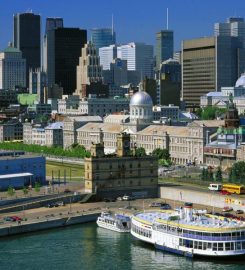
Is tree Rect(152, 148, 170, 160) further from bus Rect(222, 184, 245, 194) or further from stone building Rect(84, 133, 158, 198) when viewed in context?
→ bus Rect(222, 184, 245, 194)

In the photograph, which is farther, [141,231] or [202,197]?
[202,197]

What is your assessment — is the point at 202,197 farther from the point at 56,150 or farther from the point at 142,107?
the point at 142,107

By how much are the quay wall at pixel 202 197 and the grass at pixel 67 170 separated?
726 inches

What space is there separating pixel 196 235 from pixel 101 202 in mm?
23293

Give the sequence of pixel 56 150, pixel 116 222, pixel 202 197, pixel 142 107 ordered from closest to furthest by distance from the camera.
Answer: pixel 116 222, pixel 202 197, pixel 56 150, pixel 142 107

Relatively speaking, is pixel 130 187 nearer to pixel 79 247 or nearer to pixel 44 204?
pixel 44 204

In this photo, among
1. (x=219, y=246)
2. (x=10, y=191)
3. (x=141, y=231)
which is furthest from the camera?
(x=10, y=191)

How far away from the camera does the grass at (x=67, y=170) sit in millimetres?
105706

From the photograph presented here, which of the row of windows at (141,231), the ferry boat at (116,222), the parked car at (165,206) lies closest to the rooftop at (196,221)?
the row of windows at (141,231)

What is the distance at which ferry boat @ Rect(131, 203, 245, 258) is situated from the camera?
201 feet

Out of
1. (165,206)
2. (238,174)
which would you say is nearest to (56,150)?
(238,174)

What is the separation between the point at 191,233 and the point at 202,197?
20.2m

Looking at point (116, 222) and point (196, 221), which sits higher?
point (196, 221)

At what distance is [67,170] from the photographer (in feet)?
370
